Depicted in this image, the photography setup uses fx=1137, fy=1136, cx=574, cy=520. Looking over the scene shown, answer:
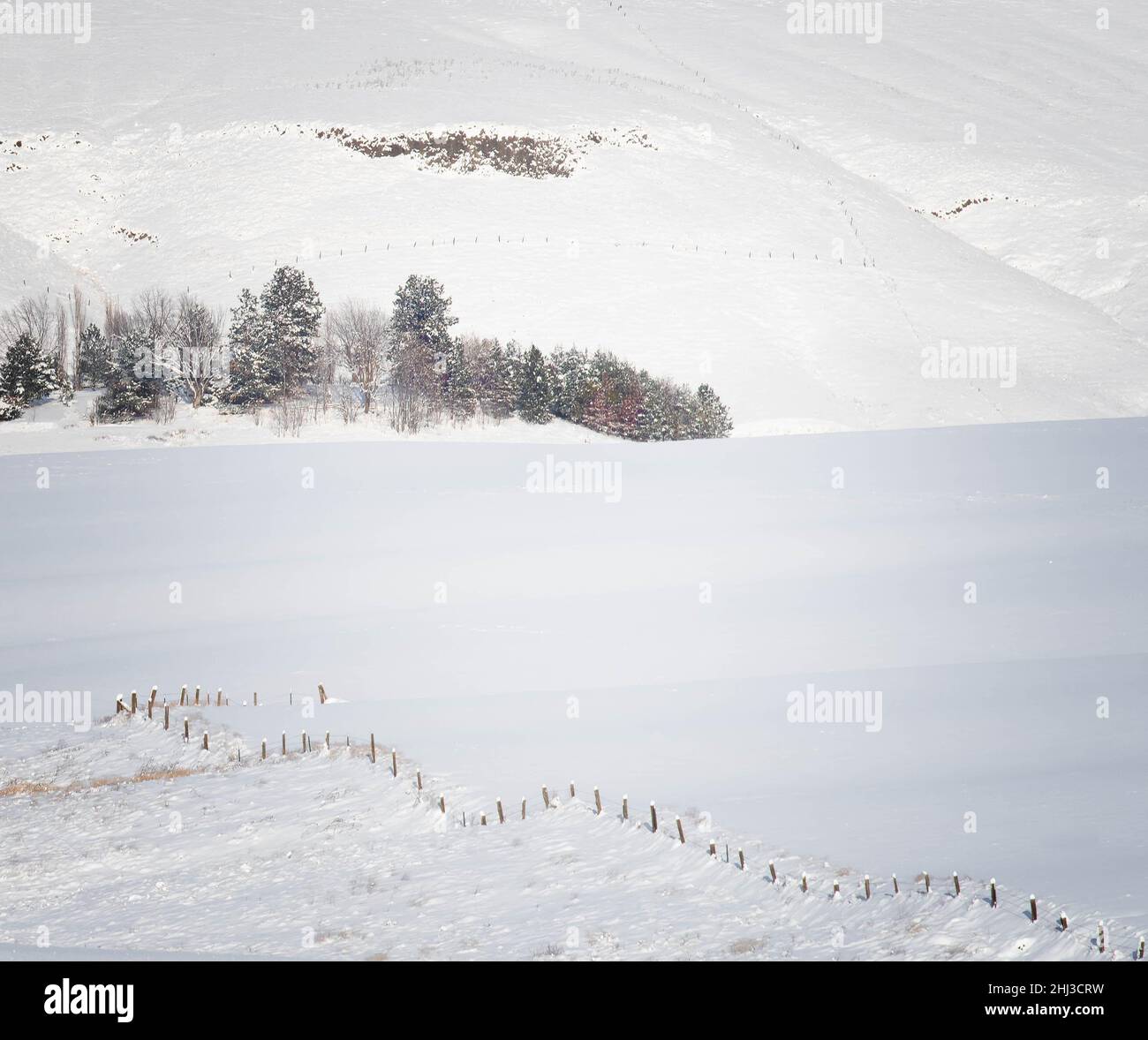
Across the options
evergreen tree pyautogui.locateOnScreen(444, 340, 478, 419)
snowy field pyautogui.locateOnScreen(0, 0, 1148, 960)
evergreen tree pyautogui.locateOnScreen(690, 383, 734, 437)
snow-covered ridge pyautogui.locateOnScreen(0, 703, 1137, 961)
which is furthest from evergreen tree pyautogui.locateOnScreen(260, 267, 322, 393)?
snow-covered ridge pyautogui.locateOnScreen(0, 703, 1137, 961)

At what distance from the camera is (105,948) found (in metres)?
15.6

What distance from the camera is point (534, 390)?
235 ft

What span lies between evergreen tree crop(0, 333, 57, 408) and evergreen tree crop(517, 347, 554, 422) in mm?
28598

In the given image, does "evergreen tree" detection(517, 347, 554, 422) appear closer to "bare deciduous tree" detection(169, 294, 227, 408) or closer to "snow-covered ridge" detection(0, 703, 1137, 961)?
"bare deciduous tree" detection(169, 294, 227, 408)

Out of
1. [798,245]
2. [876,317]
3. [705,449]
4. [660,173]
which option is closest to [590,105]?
[660,173]

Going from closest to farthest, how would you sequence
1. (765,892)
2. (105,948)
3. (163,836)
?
(105,948) < (765,892) < (163,836)

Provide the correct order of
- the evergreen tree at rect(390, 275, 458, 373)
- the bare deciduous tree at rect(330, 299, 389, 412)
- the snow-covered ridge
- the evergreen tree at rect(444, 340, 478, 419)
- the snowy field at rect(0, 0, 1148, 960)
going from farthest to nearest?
1. the evergreen tree at rect(390, 275, 458, 373)
2. the bare deciduous tree at rect(330, 299, 389, 412)
3. the evergreen tree at rect(444, 340, 478, 419)
4. the snowy field at rect(0, 0, 1148, 960)
5. the snow-covered ridge

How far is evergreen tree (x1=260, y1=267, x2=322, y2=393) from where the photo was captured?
70875 millimetres

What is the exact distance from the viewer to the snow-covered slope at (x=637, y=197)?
85.4 meters

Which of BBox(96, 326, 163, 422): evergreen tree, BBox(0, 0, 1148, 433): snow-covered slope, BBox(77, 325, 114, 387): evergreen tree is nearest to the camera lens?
BBox(96, 326, 163, 422): evergreen tree

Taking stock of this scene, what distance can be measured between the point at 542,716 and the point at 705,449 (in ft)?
138

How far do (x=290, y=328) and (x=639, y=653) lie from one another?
165 ft

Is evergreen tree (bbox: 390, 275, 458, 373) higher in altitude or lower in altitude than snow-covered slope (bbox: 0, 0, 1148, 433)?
lower

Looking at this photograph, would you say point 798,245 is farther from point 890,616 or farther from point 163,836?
point 163,836
